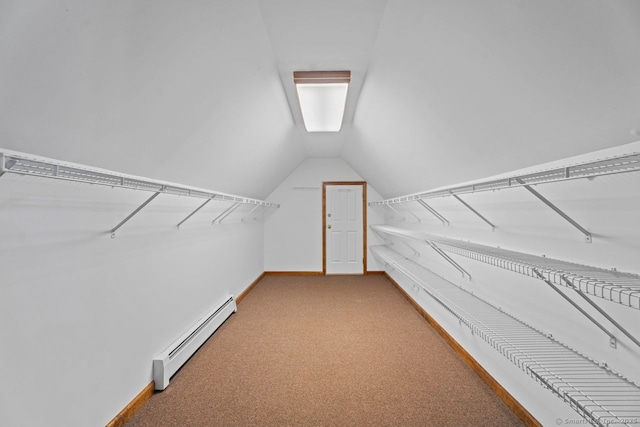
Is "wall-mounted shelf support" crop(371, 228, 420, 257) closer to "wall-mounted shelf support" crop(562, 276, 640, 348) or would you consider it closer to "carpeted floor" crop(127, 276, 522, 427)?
"carpeted floor" crop(127, 276, 522, 427)


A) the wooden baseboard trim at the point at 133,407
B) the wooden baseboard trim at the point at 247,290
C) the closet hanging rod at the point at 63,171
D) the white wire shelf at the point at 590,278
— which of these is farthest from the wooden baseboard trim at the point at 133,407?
the white wire shelf at the point at 590,278

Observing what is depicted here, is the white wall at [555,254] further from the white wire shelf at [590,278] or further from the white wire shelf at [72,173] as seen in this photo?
the white wire shelf at [72,173]

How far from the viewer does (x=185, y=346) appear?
91.4 inches

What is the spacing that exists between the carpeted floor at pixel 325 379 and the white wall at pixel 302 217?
2.11 metres

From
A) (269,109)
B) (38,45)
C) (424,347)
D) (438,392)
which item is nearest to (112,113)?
(38,45)

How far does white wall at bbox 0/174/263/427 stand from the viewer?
112 centimetres

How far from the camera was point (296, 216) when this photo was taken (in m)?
5.62

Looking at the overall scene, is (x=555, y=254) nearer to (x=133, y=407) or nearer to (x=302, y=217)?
(x=133, y=407)

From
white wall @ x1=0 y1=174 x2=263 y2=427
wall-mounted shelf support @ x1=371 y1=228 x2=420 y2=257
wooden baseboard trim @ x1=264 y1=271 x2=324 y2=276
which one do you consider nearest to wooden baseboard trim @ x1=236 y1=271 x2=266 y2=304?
wooden baseboard trim @ x1=264 y1=271 x2=324 y2=276

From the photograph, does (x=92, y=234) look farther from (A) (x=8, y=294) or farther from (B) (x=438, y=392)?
(B) (x=438, y=392)

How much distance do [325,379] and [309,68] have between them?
2405 mm

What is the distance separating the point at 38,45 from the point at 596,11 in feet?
5.51

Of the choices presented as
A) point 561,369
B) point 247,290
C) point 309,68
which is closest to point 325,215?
point 247,290

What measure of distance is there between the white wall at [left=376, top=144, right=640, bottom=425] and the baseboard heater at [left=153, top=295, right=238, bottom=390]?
2.27 metres
